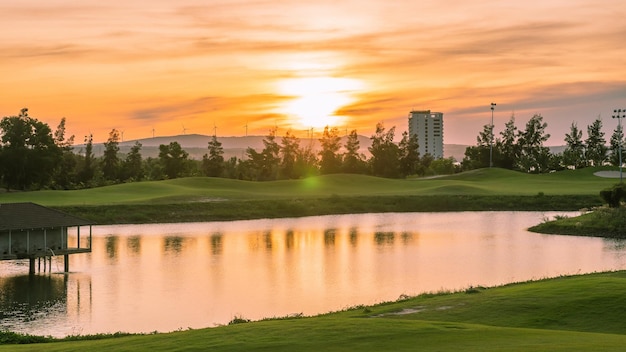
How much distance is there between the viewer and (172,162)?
5261 inches

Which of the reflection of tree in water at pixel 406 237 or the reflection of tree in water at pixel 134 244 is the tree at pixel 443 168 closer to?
the reflection of tree in water at pixel 406 237

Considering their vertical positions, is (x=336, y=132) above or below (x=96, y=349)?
above

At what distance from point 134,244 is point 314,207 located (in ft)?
116

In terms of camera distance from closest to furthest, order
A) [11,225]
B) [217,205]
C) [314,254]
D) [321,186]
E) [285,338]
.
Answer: [285,338] → [11,225] → [314,254] → [217,205] → [321,186]

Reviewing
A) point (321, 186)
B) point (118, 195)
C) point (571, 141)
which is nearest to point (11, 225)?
point (118, 195)

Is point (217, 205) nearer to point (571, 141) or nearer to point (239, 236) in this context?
point (239, 236)

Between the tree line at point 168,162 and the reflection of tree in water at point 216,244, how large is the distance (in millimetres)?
50328

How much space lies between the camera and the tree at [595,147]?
144000 mm

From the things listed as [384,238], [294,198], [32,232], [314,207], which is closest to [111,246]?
[32,232]

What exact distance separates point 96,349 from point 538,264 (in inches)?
1264

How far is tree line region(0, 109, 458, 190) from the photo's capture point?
112438 mm

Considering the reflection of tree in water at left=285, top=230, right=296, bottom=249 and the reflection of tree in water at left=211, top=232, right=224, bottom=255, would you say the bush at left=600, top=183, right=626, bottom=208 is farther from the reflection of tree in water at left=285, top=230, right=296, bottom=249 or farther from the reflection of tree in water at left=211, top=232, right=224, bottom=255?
the reflection of tree in water at left=211, top=232, right=224, bottom=255

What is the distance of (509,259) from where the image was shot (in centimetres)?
5078

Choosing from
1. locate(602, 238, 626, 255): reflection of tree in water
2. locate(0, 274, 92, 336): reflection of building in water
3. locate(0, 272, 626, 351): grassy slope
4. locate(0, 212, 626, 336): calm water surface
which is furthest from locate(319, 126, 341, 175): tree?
locate(0, 272, 626, 351): grassy slope
